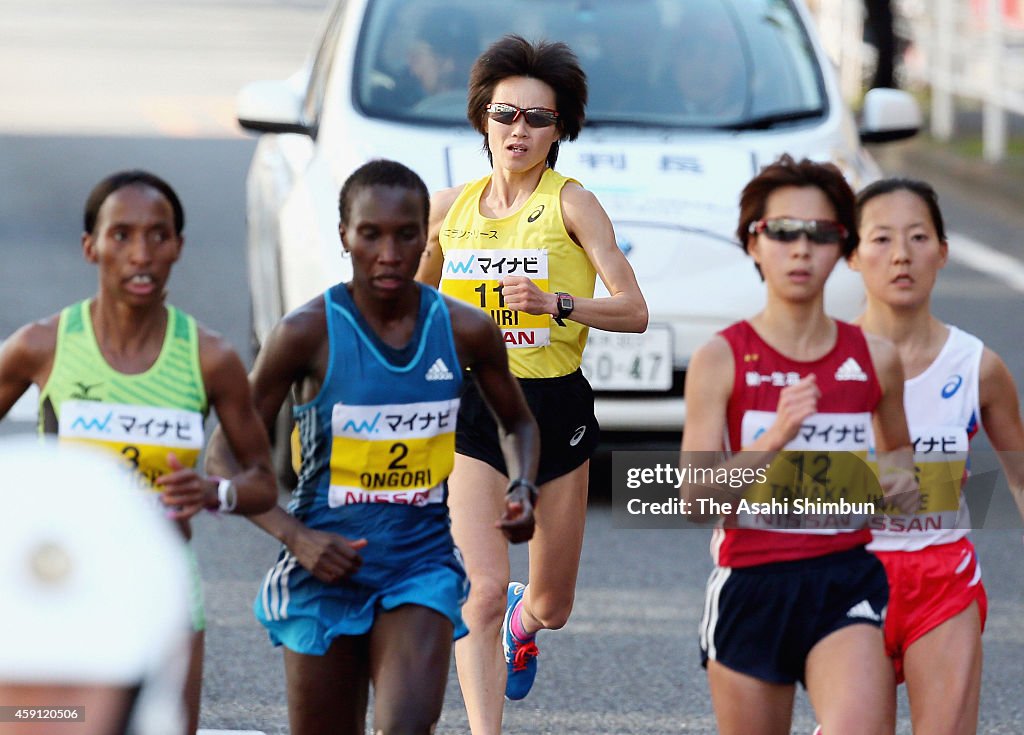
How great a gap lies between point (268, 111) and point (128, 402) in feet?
14.3

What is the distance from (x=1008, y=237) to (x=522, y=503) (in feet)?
35.5

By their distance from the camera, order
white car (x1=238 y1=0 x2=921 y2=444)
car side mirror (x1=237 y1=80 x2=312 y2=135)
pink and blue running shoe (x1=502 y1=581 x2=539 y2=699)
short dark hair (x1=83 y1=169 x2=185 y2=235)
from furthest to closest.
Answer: car side mirror (x1=237 y1=80 x2=312 y2=135) → white car (x1=238 y1=0 x2=921 y2=444) → pink and blue running shoe (x1=502 y1=581 x2=539 y2=699) → short dark hair (x1=83 y1=169 x2=185 y2=235)

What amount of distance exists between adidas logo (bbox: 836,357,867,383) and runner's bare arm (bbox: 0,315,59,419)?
160 cm

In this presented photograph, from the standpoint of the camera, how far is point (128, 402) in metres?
4.08

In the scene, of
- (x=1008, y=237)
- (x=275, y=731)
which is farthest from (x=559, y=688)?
(x=1008, y=237)

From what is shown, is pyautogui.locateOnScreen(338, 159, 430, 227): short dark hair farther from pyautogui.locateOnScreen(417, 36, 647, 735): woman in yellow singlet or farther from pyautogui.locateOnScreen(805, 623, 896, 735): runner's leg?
pyautogui.locateOnScreen(805, 623, 896, 735): runner's leg

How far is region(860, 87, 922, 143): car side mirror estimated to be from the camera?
884 centimetres

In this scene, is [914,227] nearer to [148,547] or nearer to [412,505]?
[412,505]

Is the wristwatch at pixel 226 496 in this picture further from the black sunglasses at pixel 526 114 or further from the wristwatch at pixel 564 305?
the black sunglasses at pixel 526 114

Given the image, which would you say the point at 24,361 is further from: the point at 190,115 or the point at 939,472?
→ the point at 190,115

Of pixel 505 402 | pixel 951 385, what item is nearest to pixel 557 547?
pixel 505 402

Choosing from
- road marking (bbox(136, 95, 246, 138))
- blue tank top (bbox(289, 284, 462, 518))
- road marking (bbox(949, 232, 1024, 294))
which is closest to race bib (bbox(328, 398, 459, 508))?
blue tank top (bbox(289, 284, 462, 518))

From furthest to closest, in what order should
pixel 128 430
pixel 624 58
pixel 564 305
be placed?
1. pixel 624 58
2. pixel 564 305
3. pixel 128 430

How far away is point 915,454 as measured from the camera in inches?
190
